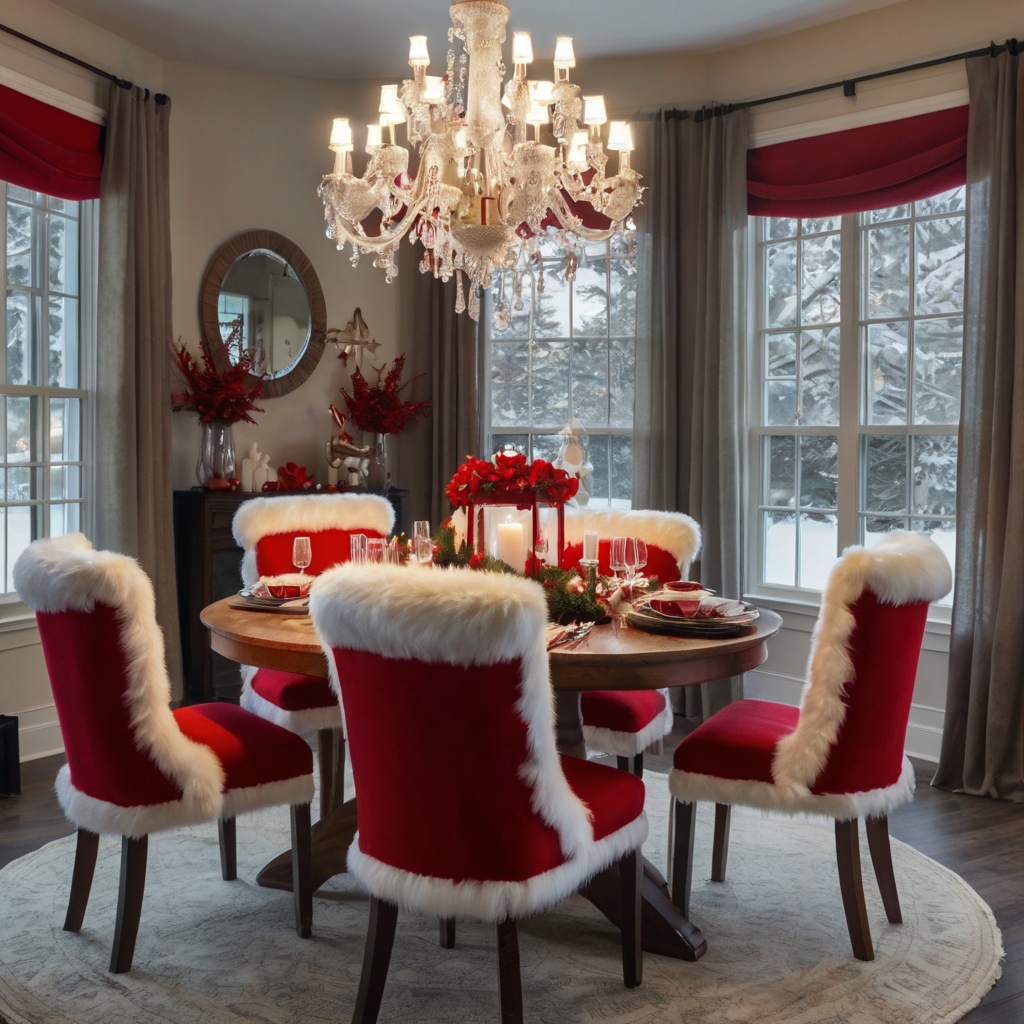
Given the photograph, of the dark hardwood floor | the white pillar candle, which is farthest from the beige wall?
the white pillar candle

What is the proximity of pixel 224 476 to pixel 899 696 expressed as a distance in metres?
3.10

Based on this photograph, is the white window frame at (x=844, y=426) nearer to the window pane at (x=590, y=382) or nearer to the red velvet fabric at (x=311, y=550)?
the window pane at (x=590, y=382)

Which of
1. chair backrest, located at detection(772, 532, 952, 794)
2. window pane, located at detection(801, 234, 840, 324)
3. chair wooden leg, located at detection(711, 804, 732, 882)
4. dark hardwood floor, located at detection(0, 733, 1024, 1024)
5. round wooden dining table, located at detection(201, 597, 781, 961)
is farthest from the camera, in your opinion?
window pane, located at detection(801, 234, 840, 324)

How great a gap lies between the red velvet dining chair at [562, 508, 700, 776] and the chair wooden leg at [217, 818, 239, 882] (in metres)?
1.04

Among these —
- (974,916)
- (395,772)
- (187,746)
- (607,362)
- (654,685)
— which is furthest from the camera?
(607,362)

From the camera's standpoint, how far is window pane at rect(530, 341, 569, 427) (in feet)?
16.7

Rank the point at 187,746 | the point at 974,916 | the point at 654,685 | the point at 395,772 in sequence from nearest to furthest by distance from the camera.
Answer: the point at 395,772 < the point at 654,685 < the point at 187,746 < the point at 974,916

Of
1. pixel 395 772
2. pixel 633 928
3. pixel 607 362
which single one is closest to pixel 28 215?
pixel 607 362

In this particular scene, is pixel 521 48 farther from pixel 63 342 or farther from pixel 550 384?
pixel 63 342

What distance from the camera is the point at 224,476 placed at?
4.58 metres

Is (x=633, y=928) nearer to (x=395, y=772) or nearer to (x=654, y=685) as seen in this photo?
(x=654, y=685)

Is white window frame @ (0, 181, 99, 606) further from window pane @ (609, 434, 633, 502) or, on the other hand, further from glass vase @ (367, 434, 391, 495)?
window pane @ (609, 434, 633, 502)

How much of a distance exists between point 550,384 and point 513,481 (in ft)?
8.33

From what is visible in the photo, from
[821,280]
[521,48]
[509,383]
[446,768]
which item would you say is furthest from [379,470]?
[446,768]
